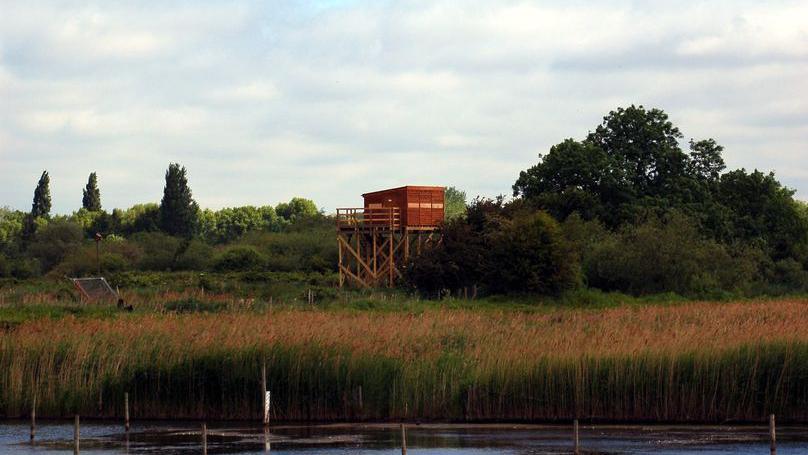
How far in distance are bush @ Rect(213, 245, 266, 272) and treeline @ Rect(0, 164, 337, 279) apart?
7 cm

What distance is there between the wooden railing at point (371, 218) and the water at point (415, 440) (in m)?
41.1

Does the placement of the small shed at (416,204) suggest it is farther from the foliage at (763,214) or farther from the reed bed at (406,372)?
the reed bed at (406,372)

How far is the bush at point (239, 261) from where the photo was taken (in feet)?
294

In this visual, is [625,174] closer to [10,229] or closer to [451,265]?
[451,265]

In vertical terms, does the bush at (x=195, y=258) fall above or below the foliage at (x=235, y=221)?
below

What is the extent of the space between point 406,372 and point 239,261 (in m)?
58.1

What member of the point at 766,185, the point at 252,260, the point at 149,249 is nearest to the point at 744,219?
the point at 766,185

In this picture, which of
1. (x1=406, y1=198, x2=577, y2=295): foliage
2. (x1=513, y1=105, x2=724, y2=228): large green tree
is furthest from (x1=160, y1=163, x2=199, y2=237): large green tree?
(x1=406, y1=198, x2=577, y2=295): foliage

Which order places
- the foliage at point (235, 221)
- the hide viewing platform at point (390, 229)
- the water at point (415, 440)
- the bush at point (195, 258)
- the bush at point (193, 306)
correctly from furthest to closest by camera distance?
the foliage at point (235, 221) < the bush at point (195, 258) < the hide viewing platform at point (390, 229) < the bush at point (193, 306) < the water at point (415, 440)

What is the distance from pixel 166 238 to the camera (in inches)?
4316

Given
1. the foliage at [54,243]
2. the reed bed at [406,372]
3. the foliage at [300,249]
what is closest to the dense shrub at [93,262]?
the foliage at [300,249]

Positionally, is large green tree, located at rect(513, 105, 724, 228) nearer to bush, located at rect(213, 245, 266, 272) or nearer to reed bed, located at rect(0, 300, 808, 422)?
A: bush, located at rect(213, 245, 266, 272)

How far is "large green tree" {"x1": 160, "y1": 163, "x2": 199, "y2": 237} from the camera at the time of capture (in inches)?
5423

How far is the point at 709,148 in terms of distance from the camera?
85625 millimetres
